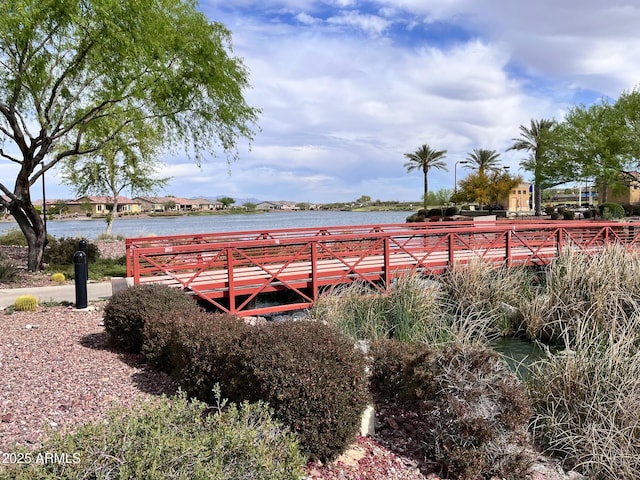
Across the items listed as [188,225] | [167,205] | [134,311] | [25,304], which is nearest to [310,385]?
[134,311]

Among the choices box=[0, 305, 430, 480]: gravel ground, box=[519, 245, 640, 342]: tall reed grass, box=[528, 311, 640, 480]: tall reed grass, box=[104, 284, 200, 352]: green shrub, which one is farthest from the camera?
box=[519, 245, 640, 342]: tall reed grass

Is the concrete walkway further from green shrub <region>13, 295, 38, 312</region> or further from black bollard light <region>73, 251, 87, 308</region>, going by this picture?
green shrub <region>13, 295, 38, 312</region>

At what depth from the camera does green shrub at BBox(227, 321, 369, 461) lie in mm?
3623

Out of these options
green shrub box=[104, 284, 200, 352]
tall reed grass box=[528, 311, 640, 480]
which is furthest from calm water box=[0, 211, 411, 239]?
tall reed grass box=[528, 311, 640, 480]

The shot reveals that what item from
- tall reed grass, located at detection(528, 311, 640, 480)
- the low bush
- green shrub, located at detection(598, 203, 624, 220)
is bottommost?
tall reed grass, located at detection(528, 311, 640, 480)

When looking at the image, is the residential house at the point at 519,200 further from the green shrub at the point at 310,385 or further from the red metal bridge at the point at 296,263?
the green shrub at the point at 310,385

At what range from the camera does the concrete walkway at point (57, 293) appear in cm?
1010

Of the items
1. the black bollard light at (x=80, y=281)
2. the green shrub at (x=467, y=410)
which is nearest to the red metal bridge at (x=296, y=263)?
the black bollard light at (x=80, y=281)

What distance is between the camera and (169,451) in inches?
97.1

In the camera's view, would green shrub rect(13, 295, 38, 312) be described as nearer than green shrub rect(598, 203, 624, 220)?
Yes

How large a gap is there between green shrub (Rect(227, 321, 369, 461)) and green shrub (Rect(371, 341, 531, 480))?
682 mm

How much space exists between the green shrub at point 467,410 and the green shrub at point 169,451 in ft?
5.00

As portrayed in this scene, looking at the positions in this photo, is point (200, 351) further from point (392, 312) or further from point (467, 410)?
point (392, 312)

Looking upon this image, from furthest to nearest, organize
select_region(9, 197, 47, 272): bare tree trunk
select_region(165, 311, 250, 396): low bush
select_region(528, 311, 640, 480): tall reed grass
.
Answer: select_region(9, 197, 47, 272): bare tree trunk < select_region(165, 311, 250, 396): low bush < select_region(528, 311, 640, 480): tall reed grass
